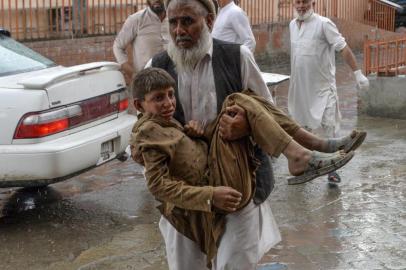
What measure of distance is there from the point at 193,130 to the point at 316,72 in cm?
430

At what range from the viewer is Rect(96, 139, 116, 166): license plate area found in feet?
21.2

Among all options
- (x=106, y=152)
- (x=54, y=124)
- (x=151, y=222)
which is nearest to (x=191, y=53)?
(x=54, y=124)

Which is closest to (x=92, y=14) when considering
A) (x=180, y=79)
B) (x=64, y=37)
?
(x=64, y=37)

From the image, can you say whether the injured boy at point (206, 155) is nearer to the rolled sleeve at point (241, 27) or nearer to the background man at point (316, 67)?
the background man at point (316, 67)

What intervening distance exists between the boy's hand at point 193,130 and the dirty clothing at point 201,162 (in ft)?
0.11

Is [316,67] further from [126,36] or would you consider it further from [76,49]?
[76,49]

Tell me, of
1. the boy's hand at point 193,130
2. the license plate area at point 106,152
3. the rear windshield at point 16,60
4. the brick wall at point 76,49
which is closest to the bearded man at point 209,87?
the boy's hand at point 193,130

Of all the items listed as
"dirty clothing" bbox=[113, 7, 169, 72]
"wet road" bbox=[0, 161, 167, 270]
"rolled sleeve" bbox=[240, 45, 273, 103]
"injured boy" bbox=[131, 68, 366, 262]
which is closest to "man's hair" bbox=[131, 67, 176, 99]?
"injured boy" bbox=[131, 68, 366, 262]

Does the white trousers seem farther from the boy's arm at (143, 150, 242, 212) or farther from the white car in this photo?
the white car

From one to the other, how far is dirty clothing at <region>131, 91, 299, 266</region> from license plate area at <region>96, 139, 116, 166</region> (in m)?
2.85

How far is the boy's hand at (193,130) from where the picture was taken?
3.56 m

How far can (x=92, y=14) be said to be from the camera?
43.9ft

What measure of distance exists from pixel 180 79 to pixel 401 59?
26.6 feet

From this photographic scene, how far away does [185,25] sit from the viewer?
3594mm
